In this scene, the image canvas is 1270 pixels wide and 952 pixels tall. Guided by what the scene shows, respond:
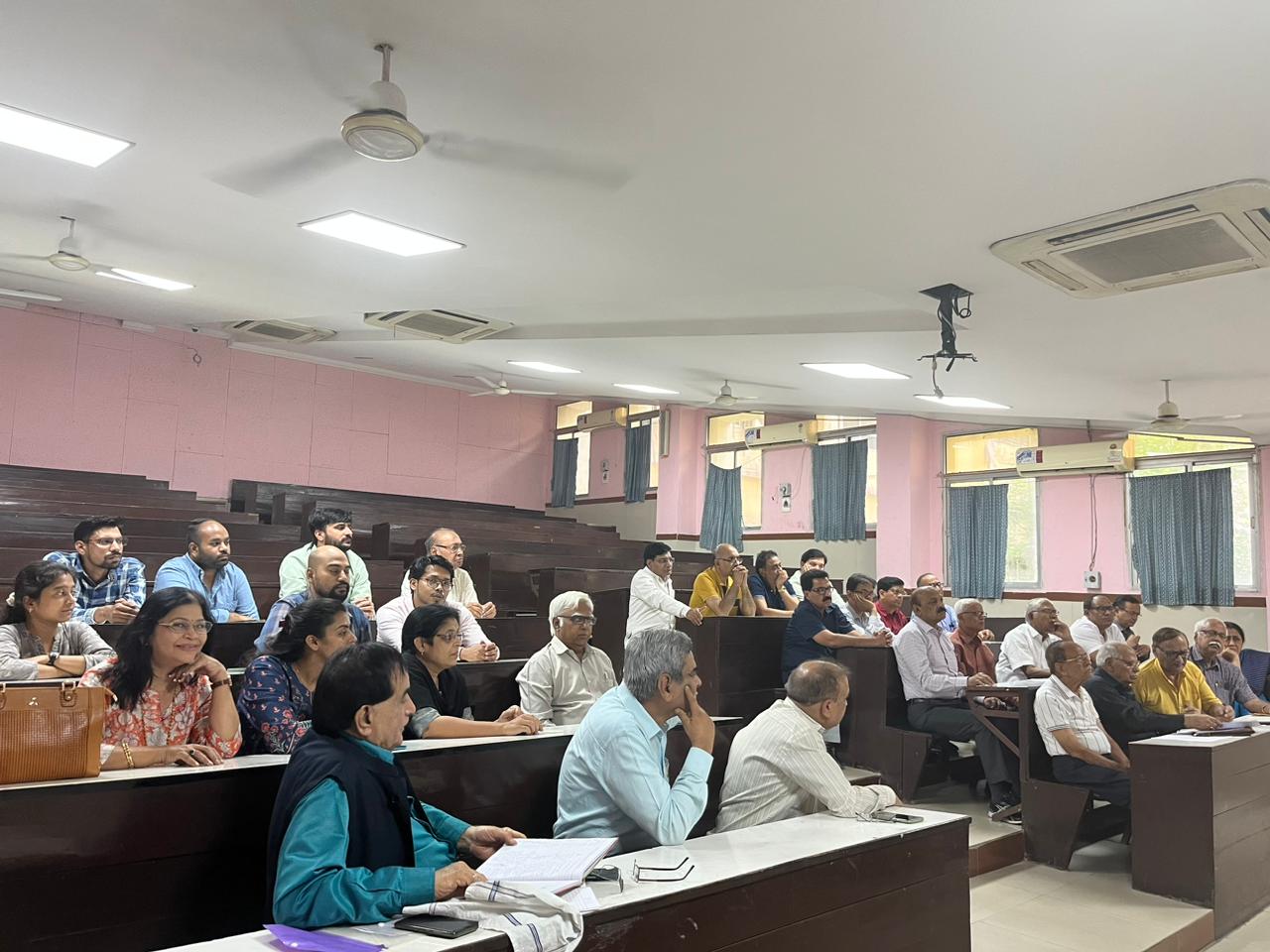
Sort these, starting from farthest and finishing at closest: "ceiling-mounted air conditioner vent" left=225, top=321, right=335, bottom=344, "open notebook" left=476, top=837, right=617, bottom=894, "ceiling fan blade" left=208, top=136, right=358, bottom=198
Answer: "ceiling-mounted air conditioner vent" left=225, top=321, right=335, bottom=344 → "ceiling fan blade" left=208, top=136, right=358, bottom=198 → "open notebook" left=476, top=837, right=617, bottom=894

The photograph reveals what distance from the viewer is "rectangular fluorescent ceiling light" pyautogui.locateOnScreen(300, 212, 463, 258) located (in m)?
4.00

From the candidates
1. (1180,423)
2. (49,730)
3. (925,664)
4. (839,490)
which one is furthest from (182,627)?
(839,490)

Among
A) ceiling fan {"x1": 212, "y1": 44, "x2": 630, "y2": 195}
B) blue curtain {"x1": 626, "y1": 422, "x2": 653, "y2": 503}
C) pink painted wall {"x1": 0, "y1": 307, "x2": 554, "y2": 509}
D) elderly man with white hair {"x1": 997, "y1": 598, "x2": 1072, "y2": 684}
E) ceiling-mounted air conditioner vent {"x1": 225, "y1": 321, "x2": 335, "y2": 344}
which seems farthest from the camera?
blue curtain {"x1": 626, "y1": 422, "x2": 653, "y2": 503}

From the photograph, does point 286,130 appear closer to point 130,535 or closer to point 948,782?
point 130,535

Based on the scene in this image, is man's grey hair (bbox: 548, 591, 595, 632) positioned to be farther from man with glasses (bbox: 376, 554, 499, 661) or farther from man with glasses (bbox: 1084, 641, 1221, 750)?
man with glasses (bbox: 1084, 641, 1221, 750)

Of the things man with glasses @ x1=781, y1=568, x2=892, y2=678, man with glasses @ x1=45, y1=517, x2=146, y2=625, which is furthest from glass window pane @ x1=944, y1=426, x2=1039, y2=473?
man with glasses @ x1=45, y1=517, x2=146, y2=625

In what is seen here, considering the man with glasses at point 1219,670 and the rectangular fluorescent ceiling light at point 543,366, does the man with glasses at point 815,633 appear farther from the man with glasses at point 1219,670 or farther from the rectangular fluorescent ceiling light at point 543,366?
the rectangular fluorescent ceiling light at point 543,366

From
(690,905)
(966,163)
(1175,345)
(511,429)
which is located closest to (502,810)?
(690,905)

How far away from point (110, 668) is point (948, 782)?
420 centimetres

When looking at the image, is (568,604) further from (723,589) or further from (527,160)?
(723,589)

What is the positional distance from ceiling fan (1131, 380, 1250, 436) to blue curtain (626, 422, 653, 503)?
5297 mm

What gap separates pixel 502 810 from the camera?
2.65m

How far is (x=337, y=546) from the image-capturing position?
4809 mm

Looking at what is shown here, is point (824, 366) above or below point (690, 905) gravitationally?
above
